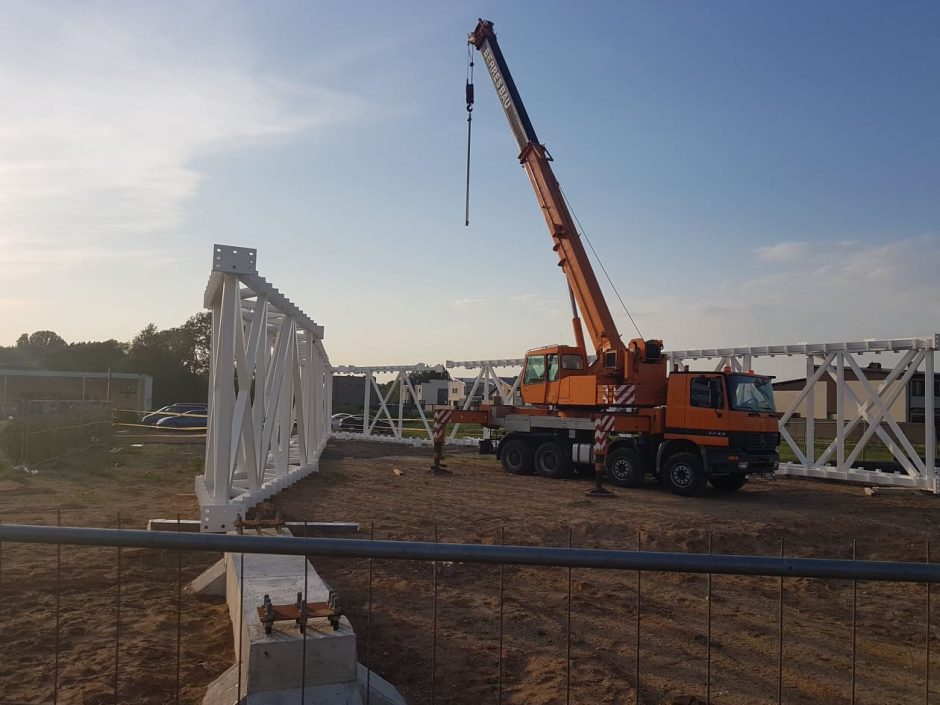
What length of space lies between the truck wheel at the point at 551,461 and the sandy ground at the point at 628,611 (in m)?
4.26

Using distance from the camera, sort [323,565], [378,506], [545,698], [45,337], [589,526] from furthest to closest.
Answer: [45,337] < [378,506] < [589,526] < [323,565] < [545,698]

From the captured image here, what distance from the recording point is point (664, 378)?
17359mm

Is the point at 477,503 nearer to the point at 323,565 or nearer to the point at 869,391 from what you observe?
the point at 323,565

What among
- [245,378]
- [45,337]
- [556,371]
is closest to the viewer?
[245,378]

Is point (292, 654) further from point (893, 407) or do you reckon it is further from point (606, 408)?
point (893, 407)

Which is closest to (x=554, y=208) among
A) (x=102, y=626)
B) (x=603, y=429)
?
(x=603, y=429)

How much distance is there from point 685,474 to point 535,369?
5.39 meters

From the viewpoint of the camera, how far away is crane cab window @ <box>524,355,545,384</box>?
1942 centimetres

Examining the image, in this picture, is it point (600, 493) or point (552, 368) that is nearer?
point (600, 493)

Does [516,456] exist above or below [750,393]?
below

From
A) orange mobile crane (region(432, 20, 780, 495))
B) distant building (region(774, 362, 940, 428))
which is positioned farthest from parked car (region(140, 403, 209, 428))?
distant building (region(774, 362, 940, 428))

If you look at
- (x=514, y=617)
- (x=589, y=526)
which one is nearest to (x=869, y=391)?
(x=589, y=526)

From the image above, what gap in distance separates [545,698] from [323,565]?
13.0 ft

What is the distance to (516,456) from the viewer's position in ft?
63.5
